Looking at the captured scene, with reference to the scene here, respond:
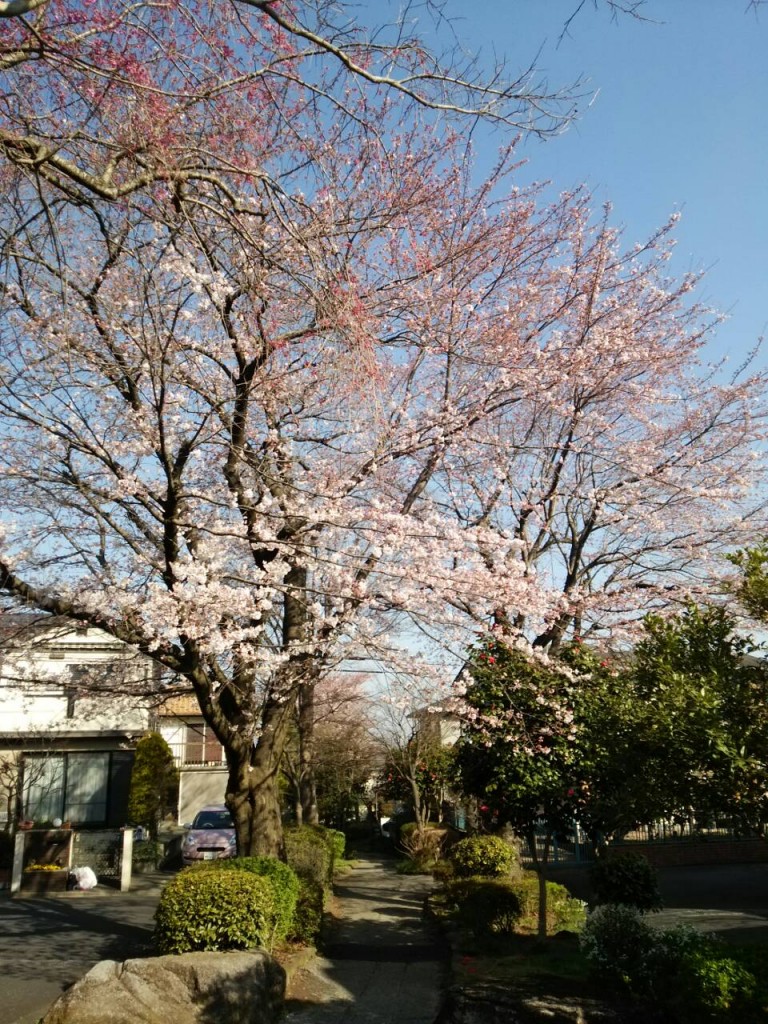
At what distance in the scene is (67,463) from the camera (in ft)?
28.1

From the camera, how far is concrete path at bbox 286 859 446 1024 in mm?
7773

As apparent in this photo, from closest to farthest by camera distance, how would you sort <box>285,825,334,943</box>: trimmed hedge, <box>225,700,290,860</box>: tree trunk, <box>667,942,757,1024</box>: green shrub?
<box>667,942,757,1024</box>: green shrub → <box>225,700,290,860</box>: tree trunk → <box>285,825,334,943</box>: trimmed hedge

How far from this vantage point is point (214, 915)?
778 cm

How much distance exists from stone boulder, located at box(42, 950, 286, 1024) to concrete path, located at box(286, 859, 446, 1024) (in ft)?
2.51

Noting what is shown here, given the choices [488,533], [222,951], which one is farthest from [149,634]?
[488,533]

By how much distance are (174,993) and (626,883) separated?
17.3ft

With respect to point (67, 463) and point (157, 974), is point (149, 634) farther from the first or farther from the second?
point (157, 974)

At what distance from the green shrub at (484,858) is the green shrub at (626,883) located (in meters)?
3.22

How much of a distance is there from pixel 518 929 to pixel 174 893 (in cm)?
510

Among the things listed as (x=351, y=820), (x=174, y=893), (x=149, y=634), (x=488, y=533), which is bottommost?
(x=351, y=820)

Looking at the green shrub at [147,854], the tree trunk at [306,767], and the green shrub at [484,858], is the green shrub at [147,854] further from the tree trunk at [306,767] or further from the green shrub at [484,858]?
the green shrub at [484,858]

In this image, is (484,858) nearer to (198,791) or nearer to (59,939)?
(59,939)

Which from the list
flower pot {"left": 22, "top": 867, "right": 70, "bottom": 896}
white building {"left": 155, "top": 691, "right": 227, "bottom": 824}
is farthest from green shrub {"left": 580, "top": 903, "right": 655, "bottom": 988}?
white building {"left": 155, "top": 691, "right": 227, "bottom": 824}

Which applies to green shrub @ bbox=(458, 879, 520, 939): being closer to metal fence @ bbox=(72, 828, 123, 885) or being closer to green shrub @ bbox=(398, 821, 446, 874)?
green shrub @ bbox=(398, 821, 446, 874)
